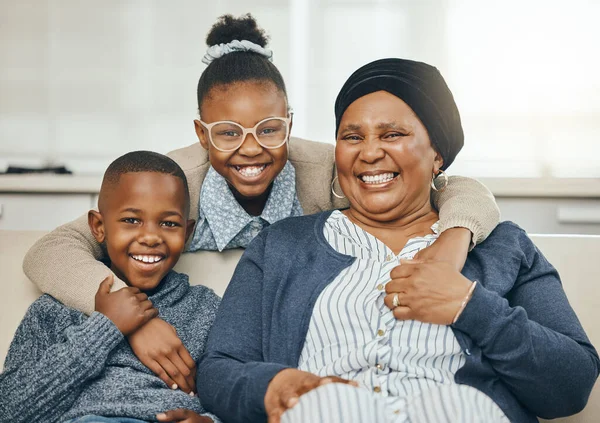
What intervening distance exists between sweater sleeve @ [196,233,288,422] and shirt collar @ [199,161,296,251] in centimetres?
27

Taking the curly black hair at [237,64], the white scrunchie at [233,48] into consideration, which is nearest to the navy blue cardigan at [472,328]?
the curly black hair at [237,64]

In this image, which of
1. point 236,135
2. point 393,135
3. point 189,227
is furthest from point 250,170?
point 393,135

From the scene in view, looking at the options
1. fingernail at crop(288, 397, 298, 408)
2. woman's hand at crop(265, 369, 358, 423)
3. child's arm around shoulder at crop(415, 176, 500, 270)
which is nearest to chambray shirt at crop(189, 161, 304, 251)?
child's arm around shoulder at crop(415, 176, 500, 270)

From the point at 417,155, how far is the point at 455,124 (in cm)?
16

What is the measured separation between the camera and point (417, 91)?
174cm

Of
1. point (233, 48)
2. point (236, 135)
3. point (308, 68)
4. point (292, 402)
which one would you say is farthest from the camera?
point (308, 68)

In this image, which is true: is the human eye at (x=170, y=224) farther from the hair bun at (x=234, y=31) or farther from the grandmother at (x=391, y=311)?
the hair bun at (x=234, y=31)

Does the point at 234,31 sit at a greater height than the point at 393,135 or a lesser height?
greater

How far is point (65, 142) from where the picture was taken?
375 cm

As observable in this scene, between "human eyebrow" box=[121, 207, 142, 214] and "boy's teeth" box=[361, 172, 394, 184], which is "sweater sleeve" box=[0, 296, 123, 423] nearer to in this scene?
"human eyebrow" box=[121, 207, 142, 214]

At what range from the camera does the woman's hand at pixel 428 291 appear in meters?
1.49

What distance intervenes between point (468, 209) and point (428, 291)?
1.05 feet

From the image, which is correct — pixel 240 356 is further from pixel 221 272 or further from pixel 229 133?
pixel 229 133

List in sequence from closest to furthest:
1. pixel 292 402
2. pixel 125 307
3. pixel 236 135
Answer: pixel 292 402, pixel 125 307, pixel 236 135
